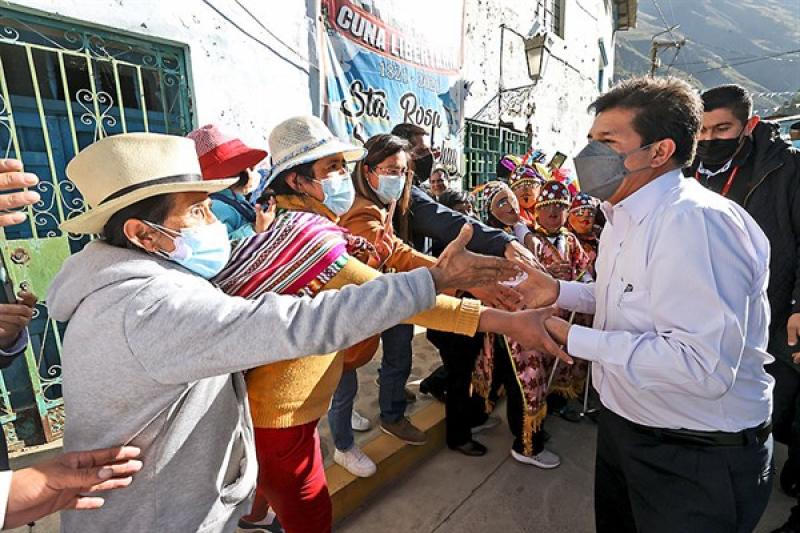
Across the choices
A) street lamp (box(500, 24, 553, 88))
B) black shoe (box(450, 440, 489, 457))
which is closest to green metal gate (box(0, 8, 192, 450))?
black shoe (box(450, 440, 489, 457))

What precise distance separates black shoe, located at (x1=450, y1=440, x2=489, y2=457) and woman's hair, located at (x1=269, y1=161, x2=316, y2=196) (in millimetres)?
2108

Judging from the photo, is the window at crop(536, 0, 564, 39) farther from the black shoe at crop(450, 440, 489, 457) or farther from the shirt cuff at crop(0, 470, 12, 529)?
the shirt cuff at crop(0, 470, 12, 529)

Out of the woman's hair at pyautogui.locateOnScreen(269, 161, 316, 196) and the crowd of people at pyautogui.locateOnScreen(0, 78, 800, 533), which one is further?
the woman's hair at pyautogui.locateOnScreen(269, 161, 316, 196)

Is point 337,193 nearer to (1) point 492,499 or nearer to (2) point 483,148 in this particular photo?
(1) point 492,499

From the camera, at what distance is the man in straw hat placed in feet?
3.19

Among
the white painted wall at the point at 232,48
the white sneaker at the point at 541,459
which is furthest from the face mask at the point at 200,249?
the white sneaker at the point at 541,459

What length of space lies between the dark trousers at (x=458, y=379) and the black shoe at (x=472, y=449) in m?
0.02

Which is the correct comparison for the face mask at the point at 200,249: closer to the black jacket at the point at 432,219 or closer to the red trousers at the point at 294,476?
the red trousers at the point at 294,476

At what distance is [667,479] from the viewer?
142 centimetres

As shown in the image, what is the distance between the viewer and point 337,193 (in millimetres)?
1867

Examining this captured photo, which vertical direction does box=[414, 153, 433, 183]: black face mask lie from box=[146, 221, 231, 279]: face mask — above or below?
above

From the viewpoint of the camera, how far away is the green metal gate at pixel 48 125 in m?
2.69

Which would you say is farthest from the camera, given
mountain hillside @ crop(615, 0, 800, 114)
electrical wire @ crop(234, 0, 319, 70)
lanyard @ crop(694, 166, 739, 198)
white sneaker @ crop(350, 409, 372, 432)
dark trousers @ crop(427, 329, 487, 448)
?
mountain hillside @ crop(615, 0, 800, 114)

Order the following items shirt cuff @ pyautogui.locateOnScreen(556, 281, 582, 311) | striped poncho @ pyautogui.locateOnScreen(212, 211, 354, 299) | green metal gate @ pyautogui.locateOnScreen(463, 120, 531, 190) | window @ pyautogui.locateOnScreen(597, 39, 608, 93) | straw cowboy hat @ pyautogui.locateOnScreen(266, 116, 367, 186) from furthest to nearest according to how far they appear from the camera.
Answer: window @ pyautogui.locateOnScreen(597, 39, 608, 93) → green metal gate @ pyautogui.locateOnScreen(463, 120, 531, 190) → shirt cuff @ pyautogui.locateOnScreen(556, 281, 582, 311) → straw cowboy hat @ pyautogui.locateOnScreen(266, 116, 367, 186) → striped poncho @ pyautogui.locateOnScreen(212, 211, 354, 299)
